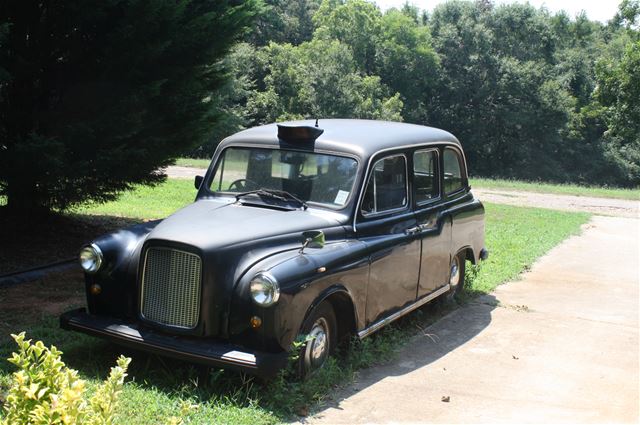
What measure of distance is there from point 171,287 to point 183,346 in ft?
1.48

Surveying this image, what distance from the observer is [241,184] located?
646 cm

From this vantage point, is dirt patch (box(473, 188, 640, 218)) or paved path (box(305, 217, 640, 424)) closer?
paved path (box(305, 217, 640, 424))

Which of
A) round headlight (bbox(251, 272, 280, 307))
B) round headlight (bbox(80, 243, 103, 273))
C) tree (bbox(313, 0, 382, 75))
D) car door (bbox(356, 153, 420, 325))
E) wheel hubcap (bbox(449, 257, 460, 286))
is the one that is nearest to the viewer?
round headlight (bbox(251, 272, 280, 307))

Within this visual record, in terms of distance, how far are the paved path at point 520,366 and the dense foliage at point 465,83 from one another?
34.3m

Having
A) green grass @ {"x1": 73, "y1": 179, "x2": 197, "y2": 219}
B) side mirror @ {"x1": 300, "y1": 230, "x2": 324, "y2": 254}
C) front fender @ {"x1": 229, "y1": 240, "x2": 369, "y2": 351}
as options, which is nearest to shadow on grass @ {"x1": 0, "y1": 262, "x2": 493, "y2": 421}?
front fender @ {"x1": 229, "y1": 240, "x2": 369, "y2": 351}

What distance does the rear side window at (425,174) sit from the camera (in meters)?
6.95

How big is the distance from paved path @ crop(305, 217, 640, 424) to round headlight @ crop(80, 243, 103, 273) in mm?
A: 2026

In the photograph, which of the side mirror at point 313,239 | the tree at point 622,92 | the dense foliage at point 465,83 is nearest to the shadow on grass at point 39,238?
the side mirror at point 313,239

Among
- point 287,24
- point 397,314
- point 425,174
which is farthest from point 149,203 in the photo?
point 287,24

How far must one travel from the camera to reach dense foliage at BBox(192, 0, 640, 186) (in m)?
45.9

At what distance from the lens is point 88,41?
8617 mm

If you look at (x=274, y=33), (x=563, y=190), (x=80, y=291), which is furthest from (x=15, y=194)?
(x=274, y=33)

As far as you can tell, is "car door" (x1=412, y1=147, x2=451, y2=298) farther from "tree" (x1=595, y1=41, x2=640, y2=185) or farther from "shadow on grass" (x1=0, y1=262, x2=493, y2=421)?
"tree" (x1=595, y1=41, x2=640, y2=185)

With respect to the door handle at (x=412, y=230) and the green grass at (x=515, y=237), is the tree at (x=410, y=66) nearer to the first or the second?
the green grass at (x=515, y=237)
